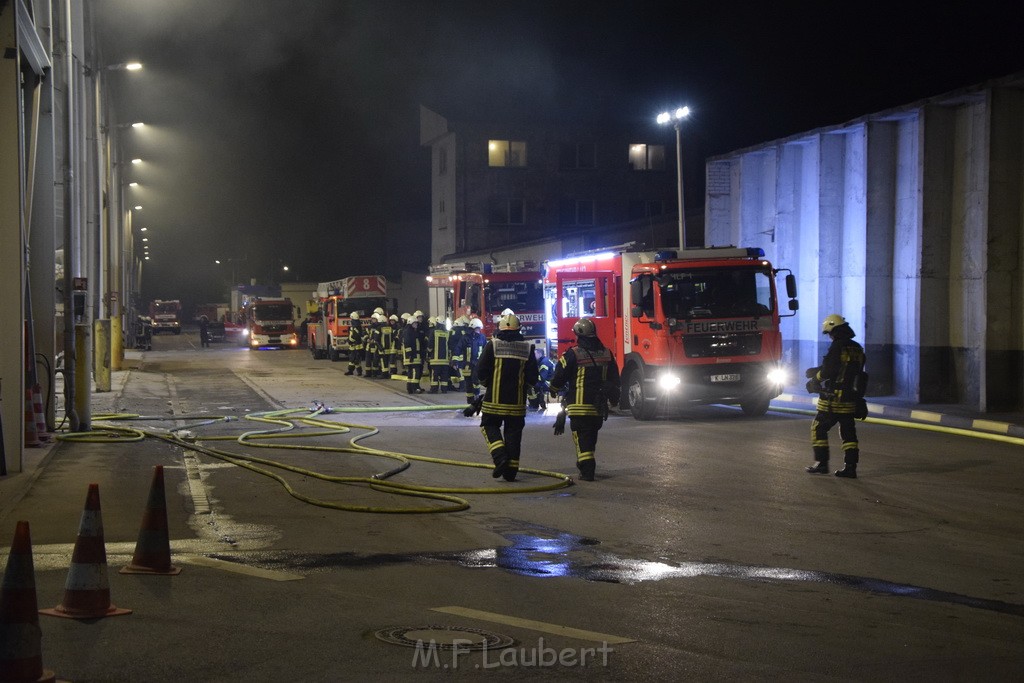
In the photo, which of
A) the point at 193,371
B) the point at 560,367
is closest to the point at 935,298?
the point at 560,367

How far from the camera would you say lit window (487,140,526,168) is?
56781 mm

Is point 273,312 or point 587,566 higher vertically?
point 273,312

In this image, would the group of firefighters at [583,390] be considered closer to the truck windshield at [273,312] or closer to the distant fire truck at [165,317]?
the truck windshield at [273,312]

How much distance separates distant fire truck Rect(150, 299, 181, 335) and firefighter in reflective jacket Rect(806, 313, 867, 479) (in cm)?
7425

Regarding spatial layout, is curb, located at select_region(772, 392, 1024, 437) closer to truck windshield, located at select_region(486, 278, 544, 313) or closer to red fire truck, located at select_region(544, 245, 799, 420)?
red fire truck, located at select_region(544, 245, 799, 420)

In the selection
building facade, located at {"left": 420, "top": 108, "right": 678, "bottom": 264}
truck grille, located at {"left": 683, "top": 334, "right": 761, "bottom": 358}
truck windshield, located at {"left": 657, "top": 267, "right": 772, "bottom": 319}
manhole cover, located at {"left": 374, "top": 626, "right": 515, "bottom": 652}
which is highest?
building facade, located at {"left": 420, "top": 108, "right": 678, "bottom": 264}

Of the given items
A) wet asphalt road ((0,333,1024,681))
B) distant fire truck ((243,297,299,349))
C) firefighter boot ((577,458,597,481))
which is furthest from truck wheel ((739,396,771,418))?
distant fire truck ((243,297,299,349))

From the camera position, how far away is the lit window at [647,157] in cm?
5956

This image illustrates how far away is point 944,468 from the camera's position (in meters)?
12.8

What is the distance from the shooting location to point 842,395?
12.1 m

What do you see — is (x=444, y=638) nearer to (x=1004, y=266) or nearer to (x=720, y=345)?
(x=720, y=345)

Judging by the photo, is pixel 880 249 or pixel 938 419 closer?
pixel 938 419

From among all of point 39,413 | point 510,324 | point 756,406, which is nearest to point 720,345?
point 756,406

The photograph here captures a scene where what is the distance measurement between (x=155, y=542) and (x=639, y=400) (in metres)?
11.9
